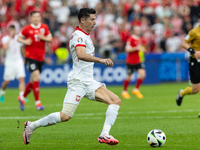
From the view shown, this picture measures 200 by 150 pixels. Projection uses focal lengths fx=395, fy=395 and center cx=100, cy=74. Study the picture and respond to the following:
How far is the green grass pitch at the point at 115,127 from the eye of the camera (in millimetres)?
6551

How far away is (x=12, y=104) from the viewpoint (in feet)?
44.8

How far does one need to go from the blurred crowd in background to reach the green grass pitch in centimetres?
924

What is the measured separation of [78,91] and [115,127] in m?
2.22


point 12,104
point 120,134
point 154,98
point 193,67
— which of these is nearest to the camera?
point 120,134

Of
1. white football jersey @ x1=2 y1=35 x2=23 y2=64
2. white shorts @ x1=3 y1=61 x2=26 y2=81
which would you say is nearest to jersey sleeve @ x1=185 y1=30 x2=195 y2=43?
white shorts @ x1=3 y1=61 x2=26 y2=81

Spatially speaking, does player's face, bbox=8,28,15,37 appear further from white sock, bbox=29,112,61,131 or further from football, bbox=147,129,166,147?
football, bbox=147,129,166,147

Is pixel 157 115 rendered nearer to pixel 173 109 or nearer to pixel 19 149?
pixel 173 109

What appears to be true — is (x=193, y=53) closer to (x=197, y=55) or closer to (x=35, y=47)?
(x=197, y=55)

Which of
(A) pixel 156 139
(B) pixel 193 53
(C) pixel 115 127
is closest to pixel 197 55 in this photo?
(B) pixel 193 53

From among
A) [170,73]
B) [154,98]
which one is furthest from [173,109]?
[170,73]

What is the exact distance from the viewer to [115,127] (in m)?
8.45

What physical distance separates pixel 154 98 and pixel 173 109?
322cm

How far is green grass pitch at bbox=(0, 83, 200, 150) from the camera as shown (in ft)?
21.5

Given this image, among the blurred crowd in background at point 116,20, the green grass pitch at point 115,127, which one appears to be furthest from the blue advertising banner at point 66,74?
the green grass pitch at point 115,127
